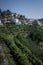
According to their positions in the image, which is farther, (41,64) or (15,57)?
(15,57)

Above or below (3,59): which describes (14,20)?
below

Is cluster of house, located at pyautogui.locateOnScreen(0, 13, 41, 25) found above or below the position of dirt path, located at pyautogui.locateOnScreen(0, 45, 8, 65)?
below

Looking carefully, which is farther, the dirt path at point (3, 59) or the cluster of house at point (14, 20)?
the cluster of house at point (14, 20)

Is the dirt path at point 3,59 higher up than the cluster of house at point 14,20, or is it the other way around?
the dirt path at point 3,59

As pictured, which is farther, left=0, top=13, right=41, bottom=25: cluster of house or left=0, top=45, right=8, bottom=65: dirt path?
left=0, top=13, right=41, bottom=25: cluster of house

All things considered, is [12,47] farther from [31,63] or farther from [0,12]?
[0,12]

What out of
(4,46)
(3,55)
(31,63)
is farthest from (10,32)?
(31,63)

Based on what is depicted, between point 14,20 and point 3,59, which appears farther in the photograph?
point 14,20

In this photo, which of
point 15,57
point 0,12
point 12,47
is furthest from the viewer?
point 0,12

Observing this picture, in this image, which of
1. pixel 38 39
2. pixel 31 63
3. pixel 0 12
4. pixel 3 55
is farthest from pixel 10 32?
→ pixel 0 12

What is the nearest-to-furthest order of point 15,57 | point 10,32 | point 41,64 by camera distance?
point 41,64 → point 15,57 → point 10,32
